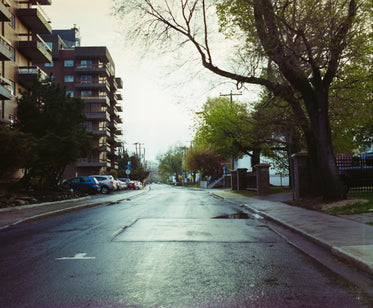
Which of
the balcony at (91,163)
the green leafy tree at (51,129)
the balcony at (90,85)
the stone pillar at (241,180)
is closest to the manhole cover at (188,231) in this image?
the green leafy tree at (51,129)

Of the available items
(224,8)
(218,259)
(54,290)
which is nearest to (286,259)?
(218,259)

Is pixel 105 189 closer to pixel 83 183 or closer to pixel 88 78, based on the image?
pixel 83 183

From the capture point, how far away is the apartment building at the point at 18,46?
28.8 m

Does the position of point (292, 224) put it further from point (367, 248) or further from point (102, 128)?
point (102, 128)

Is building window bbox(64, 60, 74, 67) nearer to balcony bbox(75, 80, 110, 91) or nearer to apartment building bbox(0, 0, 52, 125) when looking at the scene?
balcony bbox(75, 80, 110, 91)

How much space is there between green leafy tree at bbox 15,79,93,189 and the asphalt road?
1102 cm

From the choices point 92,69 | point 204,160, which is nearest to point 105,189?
point 204,160

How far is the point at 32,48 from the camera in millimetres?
32375

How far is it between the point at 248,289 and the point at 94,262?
2489 millimetres

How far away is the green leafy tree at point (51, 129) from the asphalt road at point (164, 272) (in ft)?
36.2

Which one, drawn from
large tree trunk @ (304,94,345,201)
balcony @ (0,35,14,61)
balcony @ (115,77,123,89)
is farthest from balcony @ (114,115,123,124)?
large tree trunk @ (304,94,345,201)

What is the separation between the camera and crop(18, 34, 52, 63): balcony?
32.0 meters

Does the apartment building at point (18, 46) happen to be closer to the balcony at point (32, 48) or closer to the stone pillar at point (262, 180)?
the balcony at point (32, 48)

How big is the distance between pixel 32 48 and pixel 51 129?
51.3 feet
